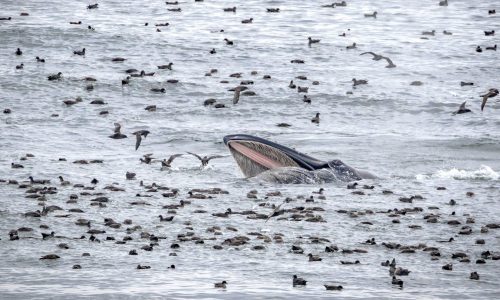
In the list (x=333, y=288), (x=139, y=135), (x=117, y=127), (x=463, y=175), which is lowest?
(x=333, y=288)

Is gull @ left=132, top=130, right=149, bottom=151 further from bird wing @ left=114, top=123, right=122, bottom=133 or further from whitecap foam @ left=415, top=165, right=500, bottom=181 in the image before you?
whitecap foam @ left=415, top=165, right=500, bottom=181

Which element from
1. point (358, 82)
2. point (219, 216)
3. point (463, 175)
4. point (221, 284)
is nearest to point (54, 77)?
point (358, 82)

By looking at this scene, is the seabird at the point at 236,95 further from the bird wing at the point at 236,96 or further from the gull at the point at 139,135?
the gull at the point at 139,135

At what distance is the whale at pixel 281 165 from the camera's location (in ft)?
137

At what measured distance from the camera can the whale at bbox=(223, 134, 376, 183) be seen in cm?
4188

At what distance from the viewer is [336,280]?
2991 cm

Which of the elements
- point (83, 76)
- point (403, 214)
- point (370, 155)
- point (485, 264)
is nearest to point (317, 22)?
point (83, 76)

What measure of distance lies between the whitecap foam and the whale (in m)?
2.28

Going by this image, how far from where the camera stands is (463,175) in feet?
145

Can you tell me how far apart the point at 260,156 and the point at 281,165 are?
82cm

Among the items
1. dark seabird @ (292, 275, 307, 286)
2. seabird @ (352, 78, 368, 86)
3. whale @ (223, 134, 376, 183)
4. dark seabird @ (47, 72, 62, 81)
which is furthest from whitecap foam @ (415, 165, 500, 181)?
dark seabird @ (47, 72, 62, 81)

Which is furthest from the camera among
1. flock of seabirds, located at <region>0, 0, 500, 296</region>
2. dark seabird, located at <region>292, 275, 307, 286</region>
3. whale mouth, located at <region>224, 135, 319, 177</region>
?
whale mouth, located at <region>224, 135, 319, 177</region>

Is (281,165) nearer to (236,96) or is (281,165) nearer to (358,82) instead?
(236,96)

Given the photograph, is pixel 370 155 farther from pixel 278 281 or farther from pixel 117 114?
pixel 278 281
